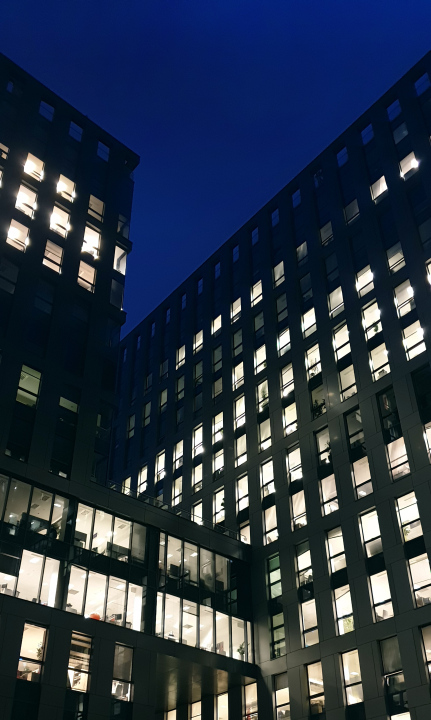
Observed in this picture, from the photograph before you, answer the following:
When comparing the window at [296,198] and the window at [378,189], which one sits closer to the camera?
the window at [378,189]

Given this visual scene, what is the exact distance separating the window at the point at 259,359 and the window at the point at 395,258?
13425mm

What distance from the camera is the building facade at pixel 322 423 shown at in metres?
37.1

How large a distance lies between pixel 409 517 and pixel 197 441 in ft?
82.8

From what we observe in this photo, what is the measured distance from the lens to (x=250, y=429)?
174ft

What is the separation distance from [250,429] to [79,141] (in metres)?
28.8

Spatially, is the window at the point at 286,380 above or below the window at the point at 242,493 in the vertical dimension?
above

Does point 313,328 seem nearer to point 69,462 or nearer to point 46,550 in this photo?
point 69,462

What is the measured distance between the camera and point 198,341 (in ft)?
217

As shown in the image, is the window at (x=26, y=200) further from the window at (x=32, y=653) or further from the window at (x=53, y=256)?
the window at (x=32, y=653)

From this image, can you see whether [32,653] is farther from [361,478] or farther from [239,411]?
[239,411]

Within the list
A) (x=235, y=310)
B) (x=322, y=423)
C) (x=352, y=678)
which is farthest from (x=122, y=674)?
(x=235, y=310)

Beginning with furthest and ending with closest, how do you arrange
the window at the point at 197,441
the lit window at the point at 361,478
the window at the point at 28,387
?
the window at the point at 197,441 → the lit window at the point at 361,478 → the window at the point at 28,387

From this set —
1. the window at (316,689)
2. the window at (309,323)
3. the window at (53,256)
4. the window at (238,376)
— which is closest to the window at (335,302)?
the window at (309,323)

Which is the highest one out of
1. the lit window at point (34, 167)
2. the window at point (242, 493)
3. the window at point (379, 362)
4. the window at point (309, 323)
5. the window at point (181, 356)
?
the lit window at point (34, 167)
